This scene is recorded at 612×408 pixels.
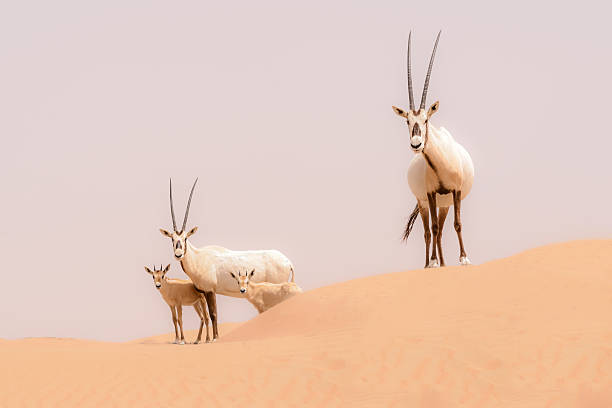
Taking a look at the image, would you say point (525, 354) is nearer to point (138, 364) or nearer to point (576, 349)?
point (576, 349)

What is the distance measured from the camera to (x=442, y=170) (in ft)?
45.5

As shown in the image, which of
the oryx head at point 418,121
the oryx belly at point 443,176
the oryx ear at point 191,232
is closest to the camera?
the oryx head at point 418,121

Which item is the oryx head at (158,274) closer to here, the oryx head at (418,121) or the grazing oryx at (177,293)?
the grazing oryx at (177,293)

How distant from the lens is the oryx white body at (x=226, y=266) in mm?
16312

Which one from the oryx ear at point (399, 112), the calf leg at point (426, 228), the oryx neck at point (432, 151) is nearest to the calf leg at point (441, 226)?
the calf leg at point (426, 228)

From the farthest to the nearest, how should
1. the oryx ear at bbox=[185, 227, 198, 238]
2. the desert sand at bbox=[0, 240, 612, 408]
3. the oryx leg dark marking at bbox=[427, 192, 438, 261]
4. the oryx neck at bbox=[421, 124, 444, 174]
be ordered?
the oryx ear at bbox=[185, 227, 198, 238]
the oryx leg dark marking at bbox=[427, 192, 438, 261]
the oryx neck at bbox=[421, 124, 444, 174]
the desert sand at bbox=[0, 240, 612, 408]

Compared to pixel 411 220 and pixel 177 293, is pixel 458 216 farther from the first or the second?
pixel 177 293

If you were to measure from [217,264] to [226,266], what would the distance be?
19 centimetres

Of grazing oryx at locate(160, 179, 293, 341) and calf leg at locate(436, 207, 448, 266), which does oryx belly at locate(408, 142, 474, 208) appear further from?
grazing oryx at locate(160, 179, 293, 341)

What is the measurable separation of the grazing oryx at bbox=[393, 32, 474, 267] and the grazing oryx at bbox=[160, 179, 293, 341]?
385 cm

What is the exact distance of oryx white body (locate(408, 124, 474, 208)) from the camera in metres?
13.8

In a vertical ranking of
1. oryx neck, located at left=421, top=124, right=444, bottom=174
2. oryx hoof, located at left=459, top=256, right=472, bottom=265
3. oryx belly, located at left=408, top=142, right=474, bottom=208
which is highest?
oryx neck, located at left=421, top=124, right=444, bottom=174

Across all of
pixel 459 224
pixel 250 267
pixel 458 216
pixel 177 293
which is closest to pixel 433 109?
pixel 458 216

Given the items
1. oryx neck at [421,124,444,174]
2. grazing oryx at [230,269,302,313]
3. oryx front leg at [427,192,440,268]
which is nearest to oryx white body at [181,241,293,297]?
grazing oryx at [230,269,302,313]
